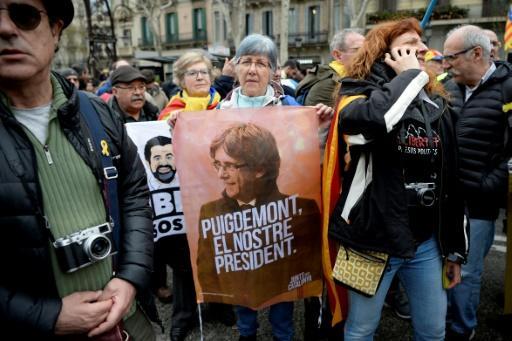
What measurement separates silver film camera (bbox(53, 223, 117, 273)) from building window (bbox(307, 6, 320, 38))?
30.8 metres

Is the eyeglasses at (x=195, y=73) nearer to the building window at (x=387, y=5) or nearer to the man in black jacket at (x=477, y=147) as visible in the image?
the man in black jacket at (x=477, y=147)

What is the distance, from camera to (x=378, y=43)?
200cm

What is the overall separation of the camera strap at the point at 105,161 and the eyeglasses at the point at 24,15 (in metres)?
0.30

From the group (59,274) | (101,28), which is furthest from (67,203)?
(101,28)

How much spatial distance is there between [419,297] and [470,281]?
90 centimetres

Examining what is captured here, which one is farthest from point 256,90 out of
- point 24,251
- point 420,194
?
point 24,251

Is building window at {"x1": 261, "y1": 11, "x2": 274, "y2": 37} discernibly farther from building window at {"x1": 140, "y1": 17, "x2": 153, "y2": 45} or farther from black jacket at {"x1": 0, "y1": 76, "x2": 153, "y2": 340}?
black jacket at {"x1": 0, "y1": 76, "x2": 153, "y2": 340}

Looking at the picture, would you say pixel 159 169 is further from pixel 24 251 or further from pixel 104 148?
pixel 24 251

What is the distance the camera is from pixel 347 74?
2094mm

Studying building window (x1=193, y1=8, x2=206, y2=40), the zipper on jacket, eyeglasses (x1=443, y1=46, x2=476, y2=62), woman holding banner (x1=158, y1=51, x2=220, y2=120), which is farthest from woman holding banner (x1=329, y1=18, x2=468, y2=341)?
building window (x1=193, y1=8, x2=206, y2=40)

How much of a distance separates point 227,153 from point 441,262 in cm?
126

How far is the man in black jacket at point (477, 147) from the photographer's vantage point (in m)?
2.57

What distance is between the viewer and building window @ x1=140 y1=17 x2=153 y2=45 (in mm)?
38875

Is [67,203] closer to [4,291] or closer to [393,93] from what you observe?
[4,291]
